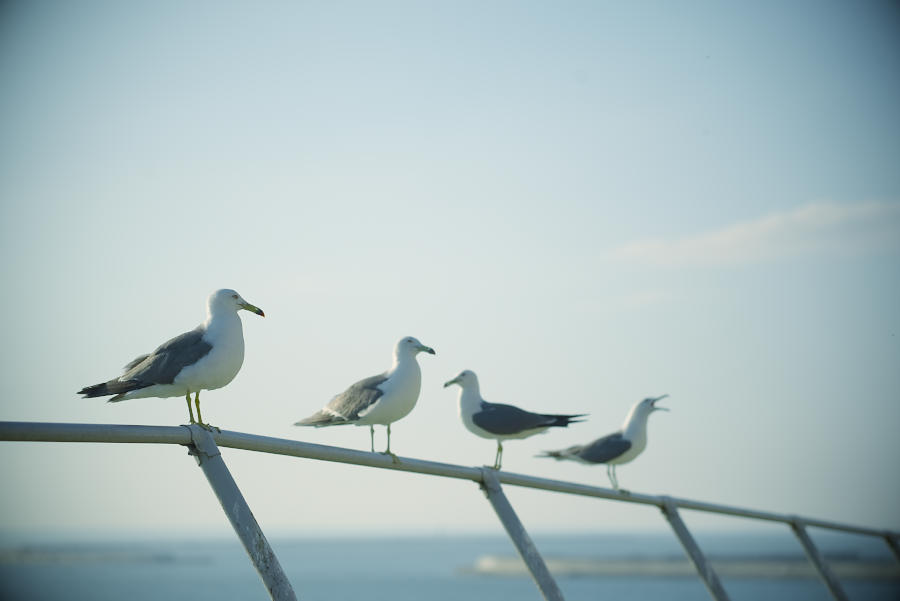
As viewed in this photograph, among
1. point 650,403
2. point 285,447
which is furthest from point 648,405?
point 285,447

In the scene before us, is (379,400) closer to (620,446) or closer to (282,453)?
(282,453)

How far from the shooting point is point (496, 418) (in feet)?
28.7

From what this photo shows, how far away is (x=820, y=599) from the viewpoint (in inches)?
3364

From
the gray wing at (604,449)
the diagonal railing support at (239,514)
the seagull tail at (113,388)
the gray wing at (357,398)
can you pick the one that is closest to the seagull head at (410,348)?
the gray wing at (357,398)

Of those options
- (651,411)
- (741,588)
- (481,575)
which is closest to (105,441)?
(651,411)

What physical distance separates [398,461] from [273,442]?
0.60 meters

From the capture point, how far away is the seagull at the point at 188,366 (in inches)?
182

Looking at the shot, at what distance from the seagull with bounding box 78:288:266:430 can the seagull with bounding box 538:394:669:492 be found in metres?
5.99

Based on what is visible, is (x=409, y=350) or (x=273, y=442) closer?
(x=273, y=442)

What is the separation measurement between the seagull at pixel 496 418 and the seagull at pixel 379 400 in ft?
6.55

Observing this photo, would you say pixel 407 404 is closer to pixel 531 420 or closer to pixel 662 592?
pixel 531 420

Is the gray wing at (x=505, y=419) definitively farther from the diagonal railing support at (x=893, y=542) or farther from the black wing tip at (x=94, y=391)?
the black wing tip at (x=94, y=391)

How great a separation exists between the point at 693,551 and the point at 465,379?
4.07 metres

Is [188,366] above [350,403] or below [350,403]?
above
